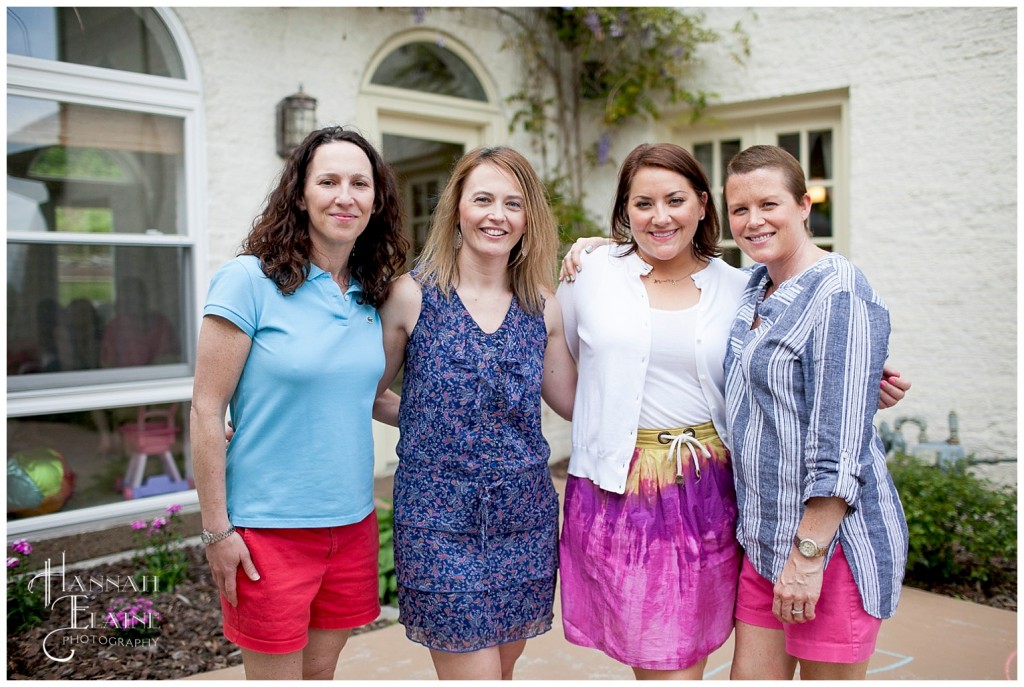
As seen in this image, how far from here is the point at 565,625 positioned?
7.22 feet

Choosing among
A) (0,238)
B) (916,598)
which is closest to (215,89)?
(0,238)

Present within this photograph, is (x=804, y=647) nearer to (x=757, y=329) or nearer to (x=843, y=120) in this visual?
(x=757, y=329)

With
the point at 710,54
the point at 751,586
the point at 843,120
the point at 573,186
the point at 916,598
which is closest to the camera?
the point at 751,586

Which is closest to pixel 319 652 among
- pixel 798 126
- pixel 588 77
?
pixel 798 126

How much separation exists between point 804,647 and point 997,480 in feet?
11.1

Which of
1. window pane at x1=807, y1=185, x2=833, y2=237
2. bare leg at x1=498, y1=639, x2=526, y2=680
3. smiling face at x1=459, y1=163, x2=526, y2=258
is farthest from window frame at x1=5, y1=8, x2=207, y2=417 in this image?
window pane at x1=807, y1=185, x2=833, y2=237

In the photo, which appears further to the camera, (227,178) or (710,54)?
(710,54)

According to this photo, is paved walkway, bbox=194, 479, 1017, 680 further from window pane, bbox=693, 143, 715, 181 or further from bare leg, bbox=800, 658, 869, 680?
window pane, bbox=693, 143, 715, 181

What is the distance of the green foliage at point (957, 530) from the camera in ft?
11.6

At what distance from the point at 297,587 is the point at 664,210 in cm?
130

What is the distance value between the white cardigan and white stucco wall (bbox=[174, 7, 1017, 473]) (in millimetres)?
2610

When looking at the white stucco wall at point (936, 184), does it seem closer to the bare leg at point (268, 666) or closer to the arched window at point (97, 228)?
the arched window at point (97, 228)

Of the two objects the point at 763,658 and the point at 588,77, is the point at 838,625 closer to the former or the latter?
the point at 763,658

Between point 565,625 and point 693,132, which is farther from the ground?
point 693,132
